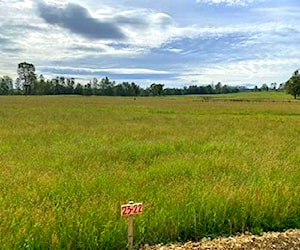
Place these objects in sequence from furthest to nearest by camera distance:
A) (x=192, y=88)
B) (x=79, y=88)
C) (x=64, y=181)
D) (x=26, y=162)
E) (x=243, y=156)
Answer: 1. (x=192, y=88)
2. (x=79, y=88)
3. (x=243, y=156)
4. (x=26, y=162)
5. (x=64, y=181)

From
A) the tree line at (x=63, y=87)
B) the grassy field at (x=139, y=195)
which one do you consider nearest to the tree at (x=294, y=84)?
the tree line at (x=63, y=87)

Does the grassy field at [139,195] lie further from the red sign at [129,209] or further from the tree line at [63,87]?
the tree line at [63,87]

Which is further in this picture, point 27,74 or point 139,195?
point 27,74

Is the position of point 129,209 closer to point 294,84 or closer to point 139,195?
point 139,195

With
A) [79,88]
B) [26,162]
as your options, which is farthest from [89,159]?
[79,88]

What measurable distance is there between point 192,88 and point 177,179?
535 feet

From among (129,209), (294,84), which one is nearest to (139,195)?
(129,209)

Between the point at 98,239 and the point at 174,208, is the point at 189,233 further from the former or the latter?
the point at 98,239

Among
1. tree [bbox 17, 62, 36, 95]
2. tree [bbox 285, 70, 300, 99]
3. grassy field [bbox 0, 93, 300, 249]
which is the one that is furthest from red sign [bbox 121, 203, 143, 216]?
tree [bbox 17, 62, 36, 95]

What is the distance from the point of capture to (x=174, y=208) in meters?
5.74

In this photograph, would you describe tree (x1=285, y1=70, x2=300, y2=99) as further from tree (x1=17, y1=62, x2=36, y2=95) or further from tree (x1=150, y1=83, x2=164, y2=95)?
tree (x1=17, y1=62, x2=36, y2=95)

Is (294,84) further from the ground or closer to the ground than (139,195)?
further from the ground

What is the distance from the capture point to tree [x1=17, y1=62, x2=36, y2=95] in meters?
131

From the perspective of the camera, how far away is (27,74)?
133 m
